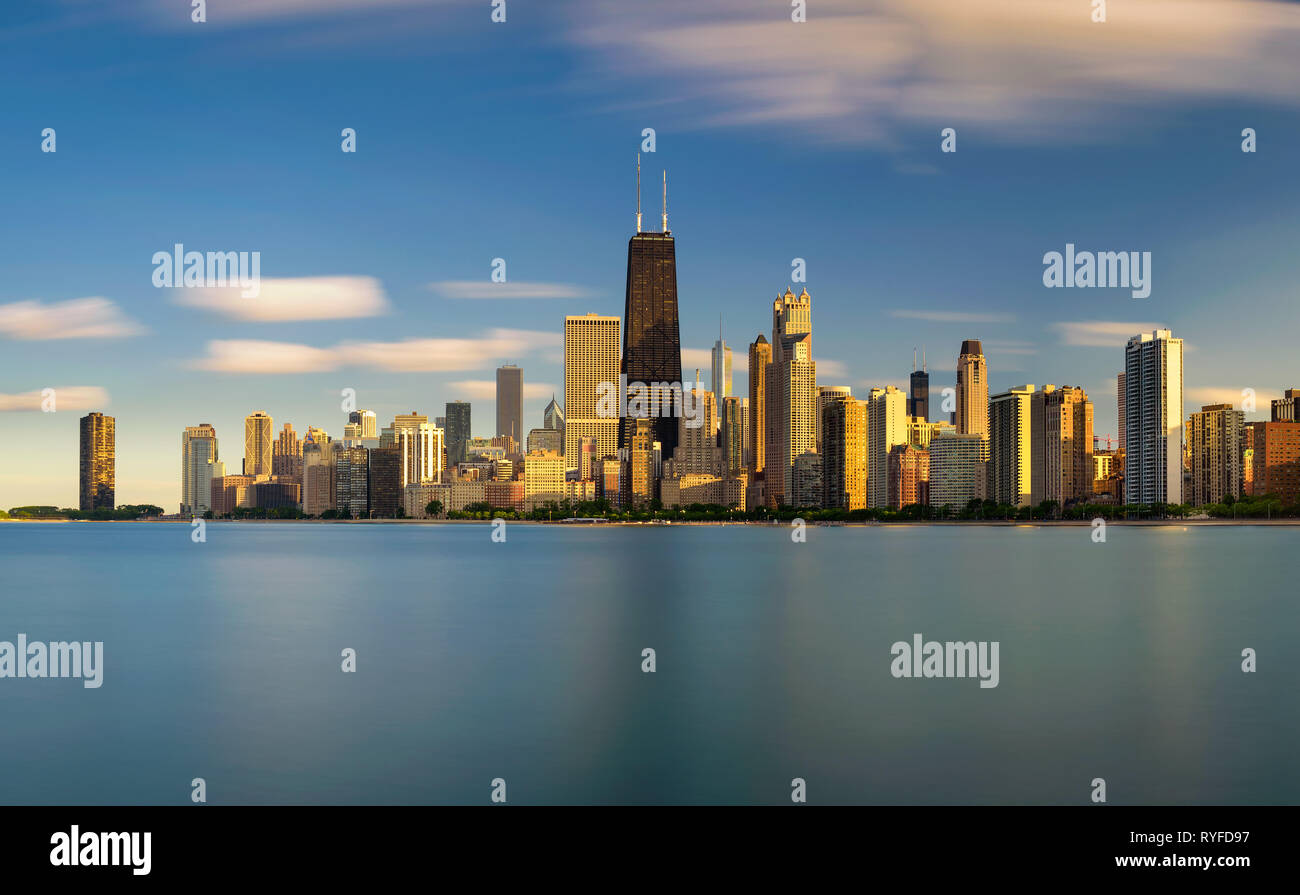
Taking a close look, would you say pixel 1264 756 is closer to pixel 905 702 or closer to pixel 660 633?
pixel 905 702

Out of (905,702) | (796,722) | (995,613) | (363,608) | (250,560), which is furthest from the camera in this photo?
(250,560)

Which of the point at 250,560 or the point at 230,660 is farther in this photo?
the point at 250,560

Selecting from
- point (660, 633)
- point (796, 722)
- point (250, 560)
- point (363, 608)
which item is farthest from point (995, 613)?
point (250, 560)
